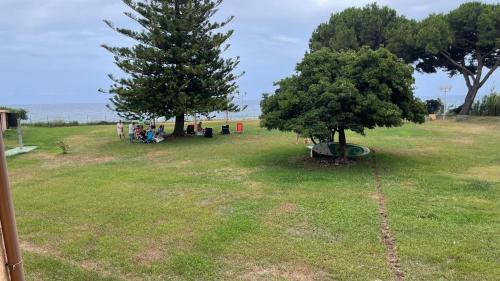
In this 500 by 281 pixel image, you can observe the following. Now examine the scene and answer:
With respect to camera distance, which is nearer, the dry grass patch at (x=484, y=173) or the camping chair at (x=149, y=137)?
the dry grass patch at (x=484, y=173)

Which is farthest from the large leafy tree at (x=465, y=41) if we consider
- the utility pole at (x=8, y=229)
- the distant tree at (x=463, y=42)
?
the utility pole at (x=8, y=229)

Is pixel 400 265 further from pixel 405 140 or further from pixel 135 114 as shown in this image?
pixel 135 114

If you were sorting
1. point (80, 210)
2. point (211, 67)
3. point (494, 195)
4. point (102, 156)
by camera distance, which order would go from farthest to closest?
point (211, 67) → point (102, 156) → point (494, 195) → point (80, 210)

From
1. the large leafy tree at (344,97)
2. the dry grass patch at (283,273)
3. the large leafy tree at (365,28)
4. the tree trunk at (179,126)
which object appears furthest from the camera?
the large leafy tree at (365,28)

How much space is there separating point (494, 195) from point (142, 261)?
Answer: 22.2 feet

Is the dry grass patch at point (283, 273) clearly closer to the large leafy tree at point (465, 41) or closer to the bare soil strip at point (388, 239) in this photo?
the bare soil strip at point (388, 239)

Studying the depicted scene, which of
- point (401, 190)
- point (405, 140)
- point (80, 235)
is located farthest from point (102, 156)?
point (405, 140)

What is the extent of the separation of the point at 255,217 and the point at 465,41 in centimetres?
2833

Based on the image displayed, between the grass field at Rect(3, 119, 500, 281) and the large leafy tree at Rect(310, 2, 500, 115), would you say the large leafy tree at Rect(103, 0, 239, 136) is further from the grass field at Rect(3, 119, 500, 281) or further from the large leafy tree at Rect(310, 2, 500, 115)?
the large leafy tree at Rect(310, 2, 500, 115)

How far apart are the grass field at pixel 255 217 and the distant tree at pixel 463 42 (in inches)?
661

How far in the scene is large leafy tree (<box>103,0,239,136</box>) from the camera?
20.0 m

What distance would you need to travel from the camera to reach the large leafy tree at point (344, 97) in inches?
444

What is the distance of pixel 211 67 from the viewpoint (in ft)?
70.1

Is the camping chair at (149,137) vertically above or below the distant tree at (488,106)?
below
